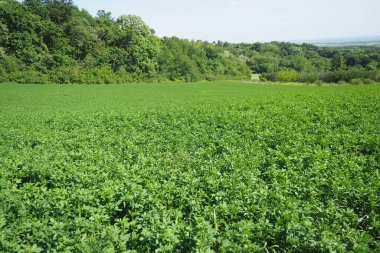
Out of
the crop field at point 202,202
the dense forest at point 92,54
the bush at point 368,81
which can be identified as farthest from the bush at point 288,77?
the crop field at point 202,202

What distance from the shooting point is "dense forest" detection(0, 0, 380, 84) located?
6116 centimetres

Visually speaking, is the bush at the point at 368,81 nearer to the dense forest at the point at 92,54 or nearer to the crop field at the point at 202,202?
the dense forest at the point at 92,54

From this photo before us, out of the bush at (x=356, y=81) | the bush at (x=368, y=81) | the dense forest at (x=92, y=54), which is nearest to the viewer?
the dense forest at (x=92, y=54)

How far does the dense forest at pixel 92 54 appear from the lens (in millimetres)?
61156

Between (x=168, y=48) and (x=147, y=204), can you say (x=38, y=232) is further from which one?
(x=168, y=48)

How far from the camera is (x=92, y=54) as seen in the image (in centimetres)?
7306

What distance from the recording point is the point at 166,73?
83.9 metres

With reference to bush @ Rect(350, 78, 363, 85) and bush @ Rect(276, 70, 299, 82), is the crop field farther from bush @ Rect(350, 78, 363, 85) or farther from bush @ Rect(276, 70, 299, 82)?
bush @ Rect(276, 70, 299, 82)

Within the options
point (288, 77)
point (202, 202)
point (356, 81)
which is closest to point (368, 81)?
point (356, 81)

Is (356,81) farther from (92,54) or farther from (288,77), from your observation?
(92,54)

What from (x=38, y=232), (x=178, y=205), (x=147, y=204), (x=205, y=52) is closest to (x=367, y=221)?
(x=178, y=205)

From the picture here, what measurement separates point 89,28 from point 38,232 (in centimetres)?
8259

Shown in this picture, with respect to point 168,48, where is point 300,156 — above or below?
below

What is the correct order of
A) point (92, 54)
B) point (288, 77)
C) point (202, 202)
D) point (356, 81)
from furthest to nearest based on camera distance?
point (288, 77) → point (92, 54) → point (356, 81) → point (202, 202)
